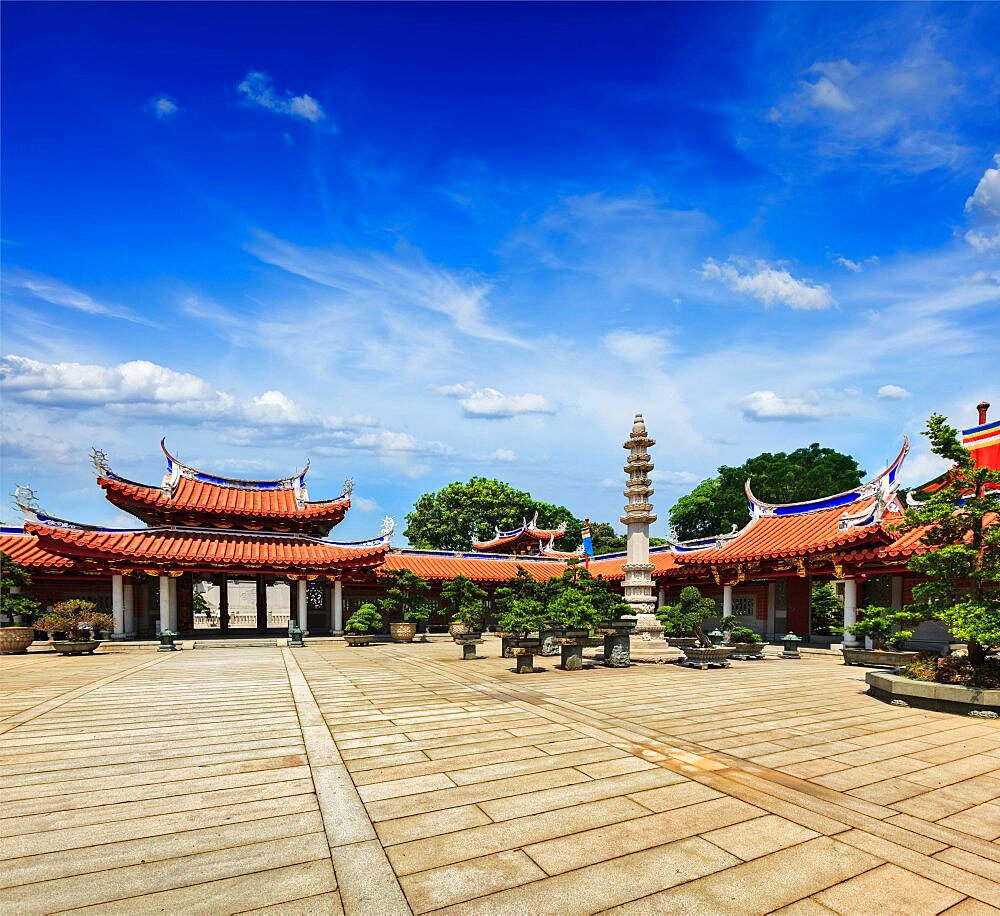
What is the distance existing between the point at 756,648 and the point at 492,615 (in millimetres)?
15253

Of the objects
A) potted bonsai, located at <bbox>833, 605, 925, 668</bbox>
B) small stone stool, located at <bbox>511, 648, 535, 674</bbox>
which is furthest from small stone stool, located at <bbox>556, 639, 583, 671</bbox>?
potted bonsai, located at <bbox>833, 605, 925, 668</bbox>

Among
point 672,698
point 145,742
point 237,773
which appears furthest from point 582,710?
point 145,742

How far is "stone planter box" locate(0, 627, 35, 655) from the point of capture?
1859 cm

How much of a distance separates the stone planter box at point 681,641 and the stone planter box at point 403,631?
10813mm

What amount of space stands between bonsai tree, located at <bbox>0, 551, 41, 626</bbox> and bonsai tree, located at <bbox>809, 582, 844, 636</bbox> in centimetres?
2618

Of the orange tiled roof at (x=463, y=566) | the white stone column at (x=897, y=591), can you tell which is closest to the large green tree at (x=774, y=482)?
the orange tiled roof at (x=463, y=566)

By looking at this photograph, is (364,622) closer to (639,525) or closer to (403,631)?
(403,631)

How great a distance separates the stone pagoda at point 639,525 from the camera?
18297 mm

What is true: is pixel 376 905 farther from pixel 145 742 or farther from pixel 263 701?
pixel 263 701

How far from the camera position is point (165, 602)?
23.4m

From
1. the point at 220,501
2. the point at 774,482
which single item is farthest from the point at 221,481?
the point at 774,482

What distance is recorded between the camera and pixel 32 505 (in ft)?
73.0

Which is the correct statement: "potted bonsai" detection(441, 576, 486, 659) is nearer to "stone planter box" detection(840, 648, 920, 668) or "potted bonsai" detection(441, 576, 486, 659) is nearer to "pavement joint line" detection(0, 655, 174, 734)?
"pavement joint line" detection(0, 655, 174, 734)

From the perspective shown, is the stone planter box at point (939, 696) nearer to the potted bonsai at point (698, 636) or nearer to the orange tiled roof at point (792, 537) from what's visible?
the potted bonsai at point (698, 636)
